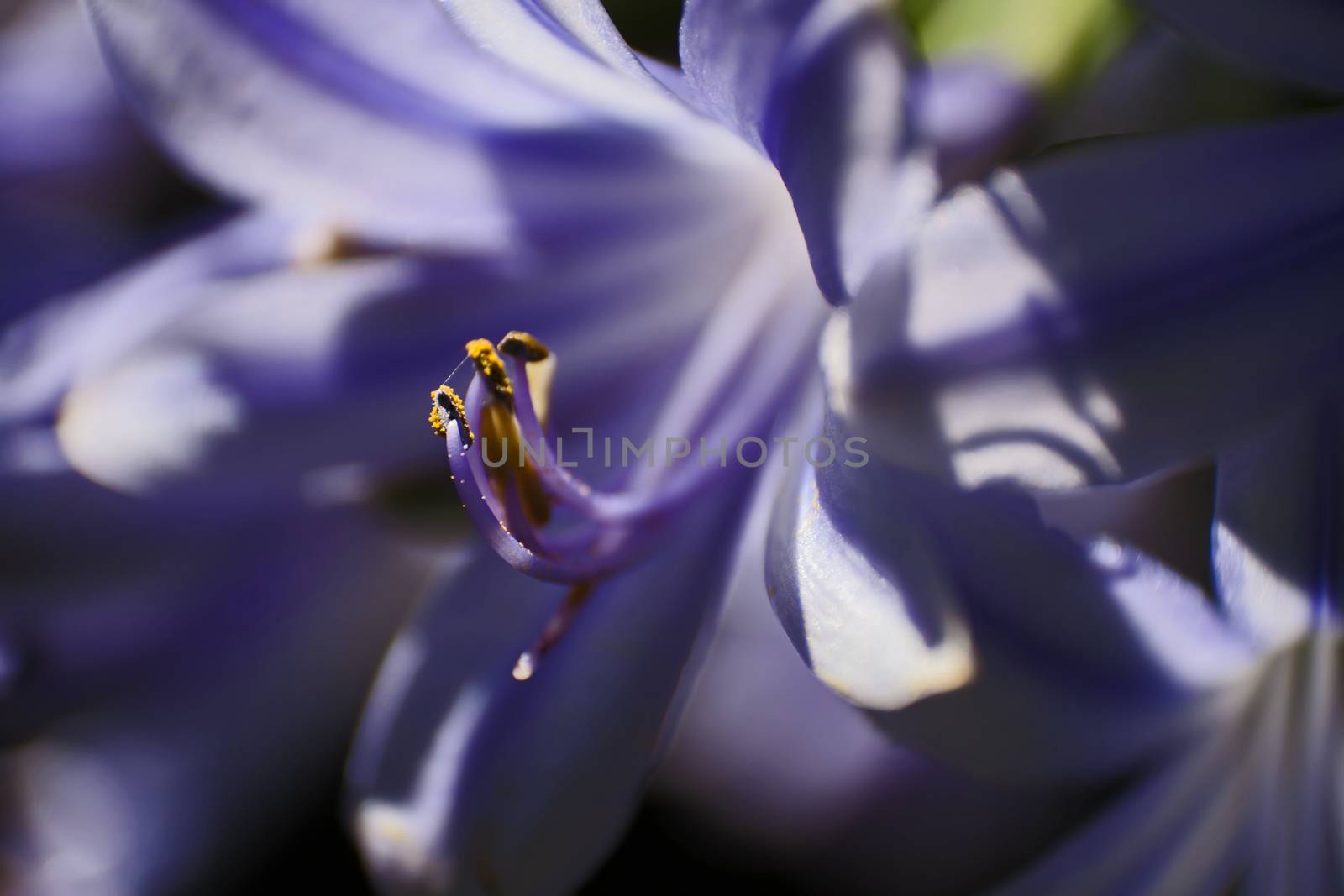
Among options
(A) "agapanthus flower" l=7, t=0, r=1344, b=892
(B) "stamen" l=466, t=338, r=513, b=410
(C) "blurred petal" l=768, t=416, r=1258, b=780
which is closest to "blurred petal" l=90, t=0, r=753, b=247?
(A) "agapanthus flower" l=7, t=0, r=1344, b=892

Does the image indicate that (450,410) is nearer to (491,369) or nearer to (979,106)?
(491,369)

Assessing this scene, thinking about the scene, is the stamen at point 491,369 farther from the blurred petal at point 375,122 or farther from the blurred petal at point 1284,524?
the blurred petal at point 1284,524

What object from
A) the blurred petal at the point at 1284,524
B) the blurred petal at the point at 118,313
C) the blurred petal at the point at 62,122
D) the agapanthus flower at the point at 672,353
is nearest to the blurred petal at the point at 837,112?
the agapanthus flower at the point at 672,353

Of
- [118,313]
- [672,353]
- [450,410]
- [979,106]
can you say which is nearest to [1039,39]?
[979,106]

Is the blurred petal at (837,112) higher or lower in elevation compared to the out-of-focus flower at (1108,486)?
higher

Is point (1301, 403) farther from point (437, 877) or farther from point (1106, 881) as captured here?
point (437, 877)

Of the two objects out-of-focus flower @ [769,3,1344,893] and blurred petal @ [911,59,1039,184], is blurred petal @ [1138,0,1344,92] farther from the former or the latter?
blurred petal @ [911,59,1039,184]
